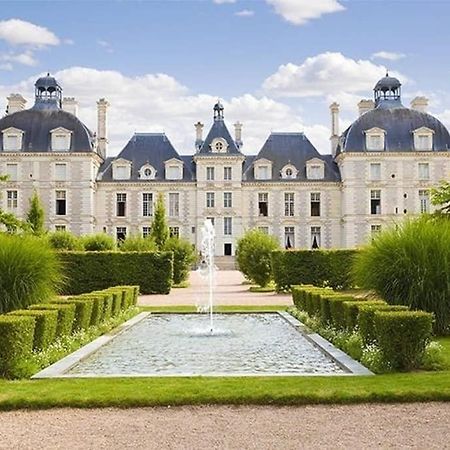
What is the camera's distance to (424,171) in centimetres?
4222

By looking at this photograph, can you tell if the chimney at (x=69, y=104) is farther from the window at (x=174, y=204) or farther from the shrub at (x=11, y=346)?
the shrub at (x=11, y=346)

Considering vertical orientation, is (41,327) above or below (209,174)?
below

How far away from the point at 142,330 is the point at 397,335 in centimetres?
583

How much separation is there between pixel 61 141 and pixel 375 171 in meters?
18.5

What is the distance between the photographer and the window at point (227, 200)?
1684 inches

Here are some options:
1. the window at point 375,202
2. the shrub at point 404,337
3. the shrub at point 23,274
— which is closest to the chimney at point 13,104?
the window at point 375,202

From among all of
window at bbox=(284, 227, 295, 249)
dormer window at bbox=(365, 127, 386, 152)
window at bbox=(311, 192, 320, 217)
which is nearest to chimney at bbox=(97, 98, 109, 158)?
window at bbox=(284, 227, 295, 249)

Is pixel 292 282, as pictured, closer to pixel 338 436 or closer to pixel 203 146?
pixel 338 436

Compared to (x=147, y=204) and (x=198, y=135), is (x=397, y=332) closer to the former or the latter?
(x=147, y=204)

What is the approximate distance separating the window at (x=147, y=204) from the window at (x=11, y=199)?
751cm

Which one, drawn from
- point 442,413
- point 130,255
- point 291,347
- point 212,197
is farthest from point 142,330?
point 212,197

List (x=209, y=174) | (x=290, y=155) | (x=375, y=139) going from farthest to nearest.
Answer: (x=290, y=155) → (x=209, y=174) → (x=375, y=139)

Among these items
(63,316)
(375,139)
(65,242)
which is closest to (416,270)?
(63,316)

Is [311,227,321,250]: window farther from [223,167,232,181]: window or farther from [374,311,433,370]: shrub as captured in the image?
[374,311,433,370]: shrub
